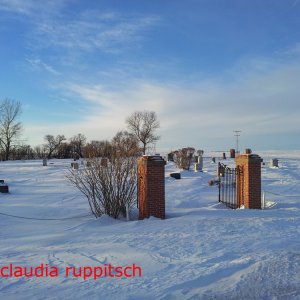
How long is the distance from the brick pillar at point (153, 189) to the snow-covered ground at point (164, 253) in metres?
0.76

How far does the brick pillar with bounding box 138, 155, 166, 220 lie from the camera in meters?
12.1

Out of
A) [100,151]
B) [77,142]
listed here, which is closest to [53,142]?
[77,142]

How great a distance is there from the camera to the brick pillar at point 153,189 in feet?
39.7

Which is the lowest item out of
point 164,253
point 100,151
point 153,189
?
point 164,253

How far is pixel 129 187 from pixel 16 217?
3625 millimetres

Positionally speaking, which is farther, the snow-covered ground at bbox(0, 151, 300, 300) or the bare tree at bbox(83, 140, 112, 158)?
the bare tree at bbox(83, 140, 112, 158)

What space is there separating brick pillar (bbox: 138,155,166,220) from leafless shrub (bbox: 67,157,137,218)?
65cm

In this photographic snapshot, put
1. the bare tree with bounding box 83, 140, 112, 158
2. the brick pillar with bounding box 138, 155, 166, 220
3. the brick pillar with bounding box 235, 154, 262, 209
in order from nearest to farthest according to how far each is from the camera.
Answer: the brick pillar with bounding box 138, 155, 166, 220 < the bare tree with bounding box 83, 140, 112, 158 < the brick pillar with bounding box 235, 154, 262, 209

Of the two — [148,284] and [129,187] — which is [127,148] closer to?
[129,187]

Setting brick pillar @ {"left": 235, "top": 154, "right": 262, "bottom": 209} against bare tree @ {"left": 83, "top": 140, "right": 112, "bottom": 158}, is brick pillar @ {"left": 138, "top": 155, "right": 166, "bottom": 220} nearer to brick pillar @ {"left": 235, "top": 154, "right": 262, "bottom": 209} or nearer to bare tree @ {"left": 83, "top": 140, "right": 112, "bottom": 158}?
bare tree @ {"left": 83, "top": 140, "right": 112, "bottom": 158}

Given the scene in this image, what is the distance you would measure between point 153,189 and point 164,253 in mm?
4921

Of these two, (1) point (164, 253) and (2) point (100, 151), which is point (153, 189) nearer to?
(2) point (100, 151)

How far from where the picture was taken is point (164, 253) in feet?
23.8

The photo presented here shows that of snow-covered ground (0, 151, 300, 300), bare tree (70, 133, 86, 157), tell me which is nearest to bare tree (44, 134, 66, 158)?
bare tree (70, 133, 86, 157)
